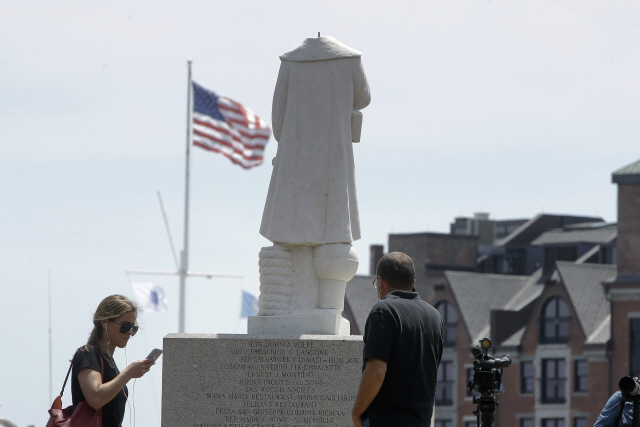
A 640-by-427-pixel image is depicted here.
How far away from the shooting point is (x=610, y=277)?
64500mm

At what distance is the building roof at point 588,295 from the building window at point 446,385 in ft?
A: 24.1

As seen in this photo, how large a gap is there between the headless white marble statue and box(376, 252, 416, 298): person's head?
4.12m

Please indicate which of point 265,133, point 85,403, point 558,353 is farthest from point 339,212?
point 558,353

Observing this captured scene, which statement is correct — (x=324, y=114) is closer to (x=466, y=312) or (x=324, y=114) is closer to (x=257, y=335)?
(x=257, y=335)

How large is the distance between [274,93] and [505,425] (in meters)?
50.8

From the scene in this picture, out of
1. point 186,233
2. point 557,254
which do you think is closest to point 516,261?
point 557,254

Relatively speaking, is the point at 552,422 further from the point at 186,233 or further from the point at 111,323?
the point at 111,323

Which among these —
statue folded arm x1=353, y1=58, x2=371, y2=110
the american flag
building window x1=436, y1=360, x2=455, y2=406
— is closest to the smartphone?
statue folded arm x1=353, y1=58, x2=371, y2=110

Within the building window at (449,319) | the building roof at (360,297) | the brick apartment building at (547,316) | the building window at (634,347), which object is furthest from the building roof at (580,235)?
the building window at (634,347)

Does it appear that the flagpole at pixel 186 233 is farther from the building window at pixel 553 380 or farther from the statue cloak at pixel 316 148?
the statue cloak at pixel 316 148

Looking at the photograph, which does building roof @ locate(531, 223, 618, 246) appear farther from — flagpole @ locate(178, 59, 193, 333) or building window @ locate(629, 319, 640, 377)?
flagpole @ locate(178, 59, 193, 333)

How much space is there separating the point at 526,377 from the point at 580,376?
305 centimetres

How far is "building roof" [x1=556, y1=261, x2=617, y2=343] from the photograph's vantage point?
6022cm

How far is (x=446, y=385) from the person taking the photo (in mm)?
65500
